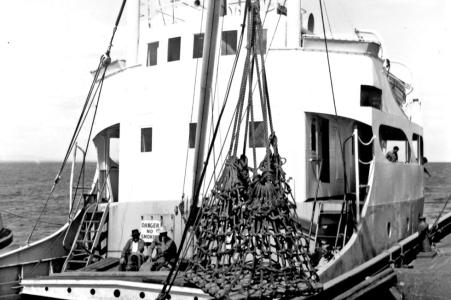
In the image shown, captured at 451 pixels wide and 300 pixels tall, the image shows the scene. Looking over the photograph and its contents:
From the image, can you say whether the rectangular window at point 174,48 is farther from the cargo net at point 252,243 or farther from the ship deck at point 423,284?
the ship deck at point 423,284

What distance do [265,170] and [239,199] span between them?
0.52m

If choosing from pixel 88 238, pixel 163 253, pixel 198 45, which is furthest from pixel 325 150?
pixel 88 238

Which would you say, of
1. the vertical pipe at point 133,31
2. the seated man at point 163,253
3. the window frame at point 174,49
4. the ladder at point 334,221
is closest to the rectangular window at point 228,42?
the window frame at point 174,49

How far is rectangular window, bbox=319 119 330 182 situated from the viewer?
43.0ft

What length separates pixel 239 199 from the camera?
7.54 m

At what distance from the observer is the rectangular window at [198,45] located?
12648 mm

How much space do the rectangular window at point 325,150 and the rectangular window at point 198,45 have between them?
3138 millimetres

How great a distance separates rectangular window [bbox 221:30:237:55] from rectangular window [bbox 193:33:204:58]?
47 centimetres

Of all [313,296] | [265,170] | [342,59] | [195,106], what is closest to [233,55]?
[195,106]

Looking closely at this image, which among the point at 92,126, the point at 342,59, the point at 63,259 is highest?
the point at 342,59

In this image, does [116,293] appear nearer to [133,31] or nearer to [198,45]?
[198,45]

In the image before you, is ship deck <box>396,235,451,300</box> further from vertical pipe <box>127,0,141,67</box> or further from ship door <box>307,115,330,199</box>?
vertical pipe <box>127,0,141,67</box>

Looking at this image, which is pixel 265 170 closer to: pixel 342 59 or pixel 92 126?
pixel 342 59

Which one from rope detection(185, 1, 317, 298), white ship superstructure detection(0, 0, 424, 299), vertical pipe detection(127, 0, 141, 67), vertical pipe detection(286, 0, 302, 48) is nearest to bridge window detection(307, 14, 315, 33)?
white ship superstructure detection(0, 0, 424, 299)
